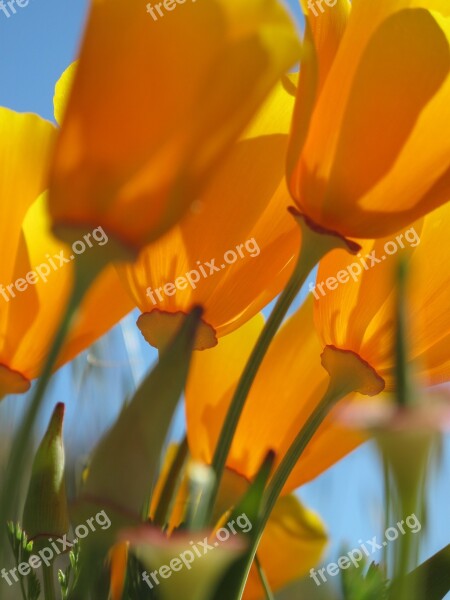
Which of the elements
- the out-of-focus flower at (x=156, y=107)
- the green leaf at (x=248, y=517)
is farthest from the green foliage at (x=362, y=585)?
the out-of-focus flower at (x=156, y=107)

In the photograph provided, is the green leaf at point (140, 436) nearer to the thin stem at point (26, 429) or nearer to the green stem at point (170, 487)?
the thin stem at point (26, 429)

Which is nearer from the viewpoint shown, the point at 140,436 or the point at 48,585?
the point at 140,436

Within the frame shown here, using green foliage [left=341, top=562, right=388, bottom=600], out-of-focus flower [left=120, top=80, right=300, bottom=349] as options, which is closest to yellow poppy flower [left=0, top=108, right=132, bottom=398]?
out-of-focus flower [left=120, top=80, right=300, bottom=349]

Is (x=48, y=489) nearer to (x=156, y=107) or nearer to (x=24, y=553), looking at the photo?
(x=24, y=553)

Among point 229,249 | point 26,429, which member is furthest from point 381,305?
point 26,429

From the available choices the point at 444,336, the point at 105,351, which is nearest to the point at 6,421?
the point at 105,351
